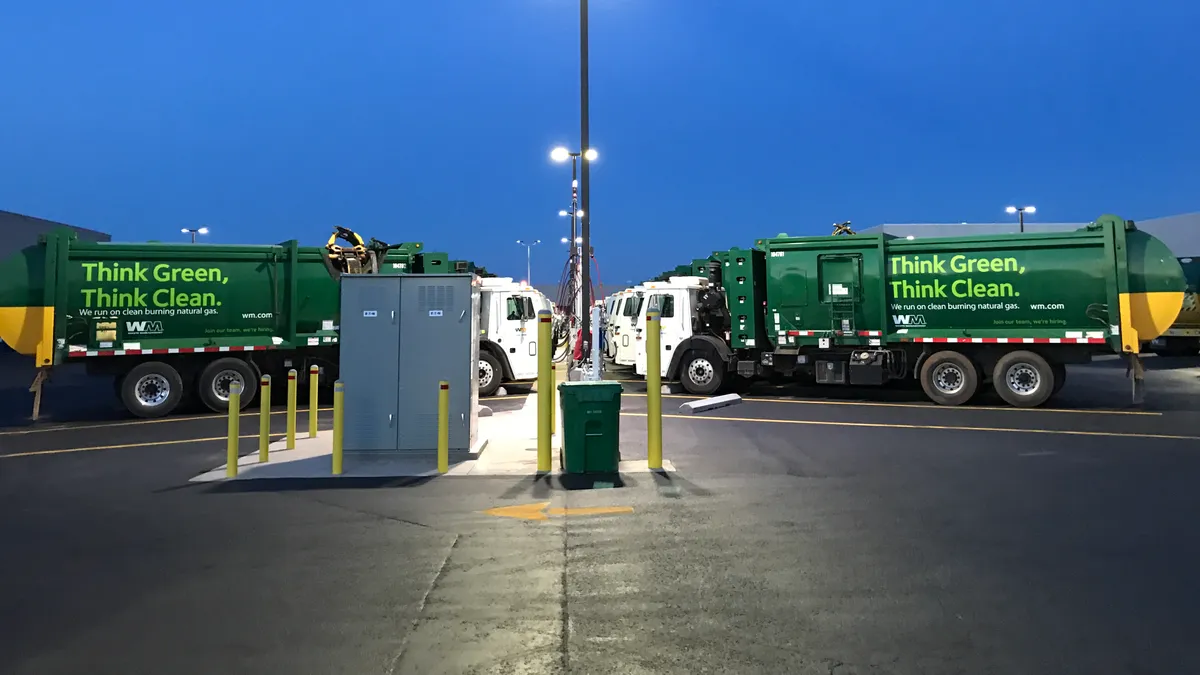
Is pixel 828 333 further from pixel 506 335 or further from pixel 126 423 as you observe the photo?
pixel 126 423

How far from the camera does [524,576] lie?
423 cm

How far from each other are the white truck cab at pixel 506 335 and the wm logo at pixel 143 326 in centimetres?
598

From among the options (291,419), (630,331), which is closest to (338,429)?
(291,419)

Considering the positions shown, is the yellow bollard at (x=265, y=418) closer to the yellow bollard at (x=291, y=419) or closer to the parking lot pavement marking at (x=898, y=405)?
the yellow bollard at (x=291, y=419)

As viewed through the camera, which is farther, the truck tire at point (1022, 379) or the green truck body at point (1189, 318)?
the green truck body at point (1189, 318)

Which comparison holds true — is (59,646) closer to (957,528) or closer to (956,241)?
(957,528)

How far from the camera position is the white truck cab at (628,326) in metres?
15.6

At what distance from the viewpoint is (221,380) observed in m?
12.2

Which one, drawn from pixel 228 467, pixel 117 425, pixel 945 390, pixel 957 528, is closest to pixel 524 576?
pixel 957 528

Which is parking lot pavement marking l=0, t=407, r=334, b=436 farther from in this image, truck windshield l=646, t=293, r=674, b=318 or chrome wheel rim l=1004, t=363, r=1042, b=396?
chrome wheel rim l=1004, t=363, r=1042, b=396

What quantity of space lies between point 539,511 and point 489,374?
9.03 meters

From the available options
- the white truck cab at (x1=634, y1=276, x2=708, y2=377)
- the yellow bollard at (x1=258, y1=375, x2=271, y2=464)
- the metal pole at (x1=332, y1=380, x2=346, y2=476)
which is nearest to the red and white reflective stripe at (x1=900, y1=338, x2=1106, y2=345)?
the white truck cab at (x1=634, y1=276, x2=708, y2=377)

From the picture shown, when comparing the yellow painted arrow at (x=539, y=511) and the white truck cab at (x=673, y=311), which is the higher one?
the white truck cab at (x=673, y=311)

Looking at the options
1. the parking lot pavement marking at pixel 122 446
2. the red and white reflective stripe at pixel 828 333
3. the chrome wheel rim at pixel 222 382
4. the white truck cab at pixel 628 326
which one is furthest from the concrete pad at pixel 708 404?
the chrome wheel rim at pixel 222 382
